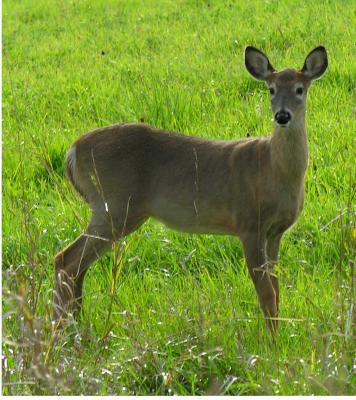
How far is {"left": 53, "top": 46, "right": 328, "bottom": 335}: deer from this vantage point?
17.4 ft

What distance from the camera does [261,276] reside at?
198 inches

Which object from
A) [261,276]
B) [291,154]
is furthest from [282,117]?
[261,276]

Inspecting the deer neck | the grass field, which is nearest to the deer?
the deer neck

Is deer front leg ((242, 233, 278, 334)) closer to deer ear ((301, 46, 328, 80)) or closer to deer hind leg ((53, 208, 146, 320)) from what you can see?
deer hind leg ((53, 208, 146, 320))

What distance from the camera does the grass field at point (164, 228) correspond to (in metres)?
3.98

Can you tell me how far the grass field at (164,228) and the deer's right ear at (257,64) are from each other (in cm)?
91

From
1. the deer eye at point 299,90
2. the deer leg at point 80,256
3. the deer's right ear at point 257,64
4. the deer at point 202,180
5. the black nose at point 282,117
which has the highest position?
the deer's right ear at point 257,64

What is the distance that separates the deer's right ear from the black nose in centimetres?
55

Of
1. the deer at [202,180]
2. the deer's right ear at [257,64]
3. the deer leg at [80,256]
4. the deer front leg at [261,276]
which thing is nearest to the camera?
the deer front leg at [261,276]

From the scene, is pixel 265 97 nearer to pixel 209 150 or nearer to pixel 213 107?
pixel 213 107

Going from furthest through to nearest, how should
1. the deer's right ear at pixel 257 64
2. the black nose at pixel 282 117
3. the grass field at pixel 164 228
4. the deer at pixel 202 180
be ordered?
1. the deer's right ear at pixel 257 64
2. the deer at pixel 202 180
3. the black nose at pixel 282 117
4. the grass field at pixel 164 228

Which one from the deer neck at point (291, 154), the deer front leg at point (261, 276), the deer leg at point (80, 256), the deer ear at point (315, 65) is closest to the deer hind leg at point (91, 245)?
the deer leg at point (80, 256)

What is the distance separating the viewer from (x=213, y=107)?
27.3 feet

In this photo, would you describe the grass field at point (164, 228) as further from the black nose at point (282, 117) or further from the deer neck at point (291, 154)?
the black nose at point (282, 117)
